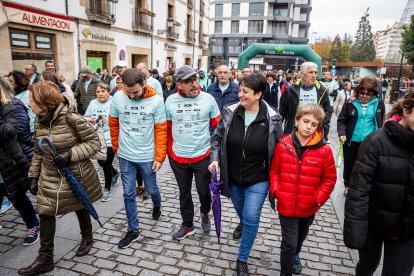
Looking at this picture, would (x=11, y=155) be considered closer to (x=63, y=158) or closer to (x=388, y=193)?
(x=63, y=158)

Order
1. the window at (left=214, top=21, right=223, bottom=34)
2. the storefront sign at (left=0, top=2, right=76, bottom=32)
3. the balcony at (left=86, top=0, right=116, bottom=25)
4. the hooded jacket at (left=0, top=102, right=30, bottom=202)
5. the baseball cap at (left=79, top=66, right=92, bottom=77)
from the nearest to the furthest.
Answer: the hooded jacket at (left=0, top=102, right=30, bottom=202)
the baseball cap at (left=79, top=66, right=92, bottom=77)
the storefront sign at (left=0, top=2, right=76, bottom=32)
the balcony at (left=86, top=0, right=116, bottom=25)
the window at (left=214, top=21, right=223, bottom=34)

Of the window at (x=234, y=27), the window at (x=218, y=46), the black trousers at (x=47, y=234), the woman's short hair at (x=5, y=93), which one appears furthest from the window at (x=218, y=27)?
the black trousers at (x=47, y=234)

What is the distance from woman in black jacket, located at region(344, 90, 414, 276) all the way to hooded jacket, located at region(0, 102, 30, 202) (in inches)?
128

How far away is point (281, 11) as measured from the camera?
175 feet

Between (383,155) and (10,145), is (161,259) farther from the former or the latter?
(383,155)

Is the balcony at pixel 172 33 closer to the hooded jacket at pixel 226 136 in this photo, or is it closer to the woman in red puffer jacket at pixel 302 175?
the hooded jacket at pixel 226 136

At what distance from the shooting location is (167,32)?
21.7 metres

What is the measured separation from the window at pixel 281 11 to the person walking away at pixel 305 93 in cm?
5249

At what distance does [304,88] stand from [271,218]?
246 cm

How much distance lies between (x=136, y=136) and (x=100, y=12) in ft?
40.8

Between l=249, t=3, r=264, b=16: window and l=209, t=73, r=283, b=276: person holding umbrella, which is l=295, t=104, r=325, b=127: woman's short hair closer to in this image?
l=209, t=73, r=283, b=276: person holding umbrella

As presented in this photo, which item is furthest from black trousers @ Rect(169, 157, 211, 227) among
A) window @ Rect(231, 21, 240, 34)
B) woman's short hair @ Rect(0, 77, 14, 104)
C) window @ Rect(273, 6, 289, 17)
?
window @ Rect(273, 6, 289, 17)

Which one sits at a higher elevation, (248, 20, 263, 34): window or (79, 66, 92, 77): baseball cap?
(248, 20, 263, 34): window

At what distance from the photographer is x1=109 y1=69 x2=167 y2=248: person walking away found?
358 centimetres
